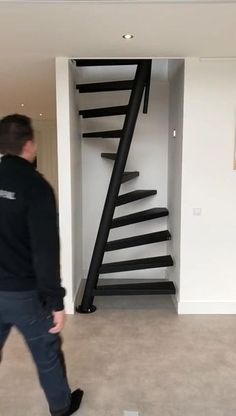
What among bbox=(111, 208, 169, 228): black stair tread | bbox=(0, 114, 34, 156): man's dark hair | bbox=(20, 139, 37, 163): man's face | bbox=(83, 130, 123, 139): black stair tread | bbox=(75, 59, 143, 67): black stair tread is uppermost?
bbox=(75, 59, 143, 67): black stair tread

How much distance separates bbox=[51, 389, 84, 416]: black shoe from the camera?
200 centimetres

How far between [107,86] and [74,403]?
2820 mm

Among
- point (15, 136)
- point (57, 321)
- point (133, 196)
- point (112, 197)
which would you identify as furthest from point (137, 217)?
point (15, 136)

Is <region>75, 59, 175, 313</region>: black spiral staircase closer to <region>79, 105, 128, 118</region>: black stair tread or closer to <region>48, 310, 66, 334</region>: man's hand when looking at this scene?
<region>79, 105, 128, 118</region>: black stair tread

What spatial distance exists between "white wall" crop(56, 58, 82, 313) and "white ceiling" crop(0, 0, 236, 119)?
235mm

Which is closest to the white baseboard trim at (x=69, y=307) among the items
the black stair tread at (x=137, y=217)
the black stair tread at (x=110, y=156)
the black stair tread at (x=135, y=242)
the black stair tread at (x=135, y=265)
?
the black stair tread at (x=135, y=265)

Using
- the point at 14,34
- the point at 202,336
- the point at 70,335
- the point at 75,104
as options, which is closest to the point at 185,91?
the point at 75,104

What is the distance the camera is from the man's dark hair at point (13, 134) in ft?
5.51

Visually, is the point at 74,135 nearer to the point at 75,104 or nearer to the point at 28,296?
the point at 75,104

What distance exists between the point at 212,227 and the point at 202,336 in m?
0.99

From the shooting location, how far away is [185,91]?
336 cm

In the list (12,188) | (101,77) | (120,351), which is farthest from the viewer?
(101,77)

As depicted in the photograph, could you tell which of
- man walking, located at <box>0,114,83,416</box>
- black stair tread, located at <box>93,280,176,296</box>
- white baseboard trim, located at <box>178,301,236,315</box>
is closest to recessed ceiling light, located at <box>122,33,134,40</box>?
man walking, located at <box>0,114,83,416</box>

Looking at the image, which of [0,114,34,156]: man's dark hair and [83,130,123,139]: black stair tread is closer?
[0,114,34,156]: man's dark hair
